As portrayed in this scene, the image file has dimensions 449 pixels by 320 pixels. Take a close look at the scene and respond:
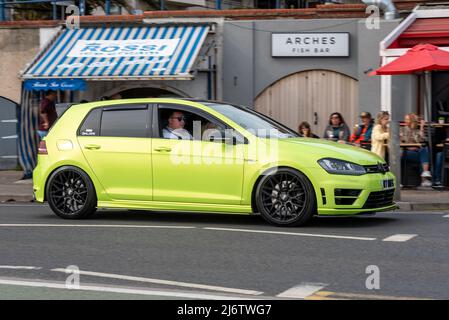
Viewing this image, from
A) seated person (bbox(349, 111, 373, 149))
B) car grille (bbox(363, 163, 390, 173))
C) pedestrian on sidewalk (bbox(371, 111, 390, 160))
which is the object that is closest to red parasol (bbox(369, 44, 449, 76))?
pedestrian on sidewalk (bbox(371, 111, 390, 160))

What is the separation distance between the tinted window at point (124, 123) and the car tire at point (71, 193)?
69cm

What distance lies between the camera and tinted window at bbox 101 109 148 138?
12.3m

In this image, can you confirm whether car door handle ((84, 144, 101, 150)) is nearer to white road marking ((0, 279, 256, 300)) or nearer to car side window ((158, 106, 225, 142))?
car side window ((158, 106, 225, 142))

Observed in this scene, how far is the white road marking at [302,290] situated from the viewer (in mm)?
7488

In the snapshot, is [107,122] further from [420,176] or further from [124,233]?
[420,176]

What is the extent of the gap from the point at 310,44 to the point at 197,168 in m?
8.97

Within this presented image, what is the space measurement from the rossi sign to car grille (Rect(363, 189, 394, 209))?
904 cm

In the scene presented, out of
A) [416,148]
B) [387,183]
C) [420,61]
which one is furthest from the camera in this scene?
Result: [416,148]

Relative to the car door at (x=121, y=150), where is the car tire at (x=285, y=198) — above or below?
below

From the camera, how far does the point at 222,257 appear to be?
9.34 m

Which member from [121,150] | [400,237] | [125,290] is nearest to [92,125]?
[121,150]

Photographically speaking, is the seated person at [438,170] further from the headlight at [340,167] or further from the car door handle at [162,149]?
the car door handle at [162,149]

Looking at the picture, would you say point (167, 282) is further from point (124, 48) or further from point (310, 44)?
point (124, 48)

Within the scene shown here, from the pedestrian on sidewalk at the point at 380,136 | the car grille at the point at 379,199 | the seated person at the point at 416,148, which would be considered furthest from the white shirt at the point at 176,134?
the seated person at the point at 416,148
